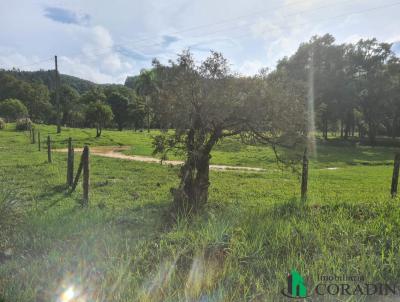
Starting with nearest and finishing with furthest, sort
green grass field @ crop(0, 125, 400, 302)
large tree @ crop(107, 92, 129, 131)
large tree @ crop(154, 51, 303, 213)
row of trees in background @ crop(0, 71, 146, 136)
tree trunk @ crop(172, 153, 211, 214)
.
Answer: green grass field @ crop(0, 125, 400, 302)
large tree @ crop(154, 51, 303, 213)
tree trunk @ crop(172, 153, 211, 214)
row of trees in background @ crop(0, 71, 146, 136)
large tree @ crop(107, 92, 129, 131)

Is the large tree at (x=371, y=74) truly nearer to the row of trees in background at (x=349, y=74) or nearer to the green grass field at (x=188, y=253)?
the row of trees in background at (x=349, y=74)

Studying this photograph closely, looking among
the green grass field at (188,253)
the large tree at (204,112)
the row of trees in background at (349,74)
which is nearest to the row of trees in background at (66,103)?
the row of trees in background at (349,74)

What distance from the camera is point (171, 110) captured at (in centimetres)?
812

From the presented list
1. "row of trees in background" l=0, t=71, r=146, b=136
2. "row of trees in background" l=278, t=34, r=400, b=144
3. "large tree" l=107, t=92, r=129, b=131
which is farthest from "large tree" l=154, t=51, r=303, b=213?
"large tree" l=107, t=92, r=129, b=131

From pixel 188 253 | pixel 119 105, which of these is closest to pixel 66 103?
pixel 119 105

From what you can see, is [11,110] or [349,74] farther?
[11,110]

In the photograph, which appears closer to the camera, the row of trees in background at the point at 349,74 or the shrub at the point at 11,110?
the row of trees in background at the point at 349,74

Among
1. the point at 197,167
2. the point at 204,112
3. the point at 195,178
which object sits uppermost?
the point at 204,112

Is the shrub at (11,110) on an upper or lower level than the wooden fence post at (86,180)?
upper

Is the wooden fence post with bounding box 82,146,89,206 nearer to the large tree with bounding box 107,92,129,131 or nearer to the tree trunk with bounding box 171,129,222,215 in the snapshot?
the tree trunk with bounding box 171,129,222,215

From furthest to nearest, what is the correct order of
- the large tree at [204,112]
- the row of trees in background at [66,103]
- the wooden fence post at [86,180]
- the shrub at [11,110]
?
the row of trees in background at [66,103] → the shrub at [11,110] → the wooden fence post at [86,180] → the large tree at [204,112]

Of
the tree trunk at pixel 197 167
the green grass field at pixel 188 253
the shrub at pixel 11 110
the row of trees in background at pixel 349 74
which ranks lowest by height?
the green grass field at pixel 188 253

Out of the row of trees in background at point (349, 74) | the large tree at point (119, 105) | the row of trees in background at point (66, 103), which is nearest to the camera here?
the row of trees in background at point (349, 74)

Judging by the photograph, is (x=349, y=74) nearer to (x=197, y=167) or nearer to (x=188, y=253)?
(x=197, y=167)
